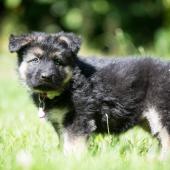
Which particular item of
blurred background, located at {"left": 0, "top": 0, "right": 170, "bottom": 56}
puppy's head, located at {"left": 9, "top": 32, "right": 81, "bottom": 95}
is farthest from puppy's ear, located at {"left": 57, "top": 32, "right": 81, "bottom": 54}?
blurred background, located at {"left": 0, "top": 0, "right": 170, "bottom": 56}

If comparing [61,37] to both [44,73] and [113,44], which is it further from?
[113,44]

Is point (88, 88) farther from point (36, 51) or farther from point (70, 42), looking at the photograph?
point (36, 51)

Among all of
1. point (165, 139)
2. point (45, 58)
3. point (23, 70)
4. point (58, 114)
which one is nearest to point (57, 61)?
point (45, 58)

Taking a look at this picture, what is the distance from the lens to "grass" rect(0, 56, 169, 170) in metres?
4.51

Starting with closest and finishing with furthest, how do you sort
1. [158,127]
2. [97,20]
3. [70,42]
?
[158,127], [70,42], [97,20]

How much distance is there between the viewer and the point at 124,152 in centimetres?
533

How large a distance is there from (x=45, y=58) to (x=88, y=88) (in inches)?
19.5

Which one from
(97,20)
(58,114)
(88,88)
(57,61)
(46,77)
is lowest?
(58,114)

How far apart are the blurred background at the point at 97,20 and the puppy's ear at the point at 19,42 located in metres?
8.34

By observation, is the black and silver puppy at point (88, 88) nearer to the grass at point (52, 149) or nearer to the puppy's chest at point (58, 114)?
the puppy's chest at point (58, 114)

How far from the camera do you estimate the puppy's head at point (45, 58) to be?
5.71 meters

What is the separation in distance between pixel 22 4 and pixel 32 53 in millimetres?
9594

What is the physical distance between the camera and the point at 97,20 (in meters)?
A: 15.0

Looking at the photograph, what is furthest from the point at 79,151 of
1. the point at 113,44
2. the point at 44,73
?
the point at 113,44
